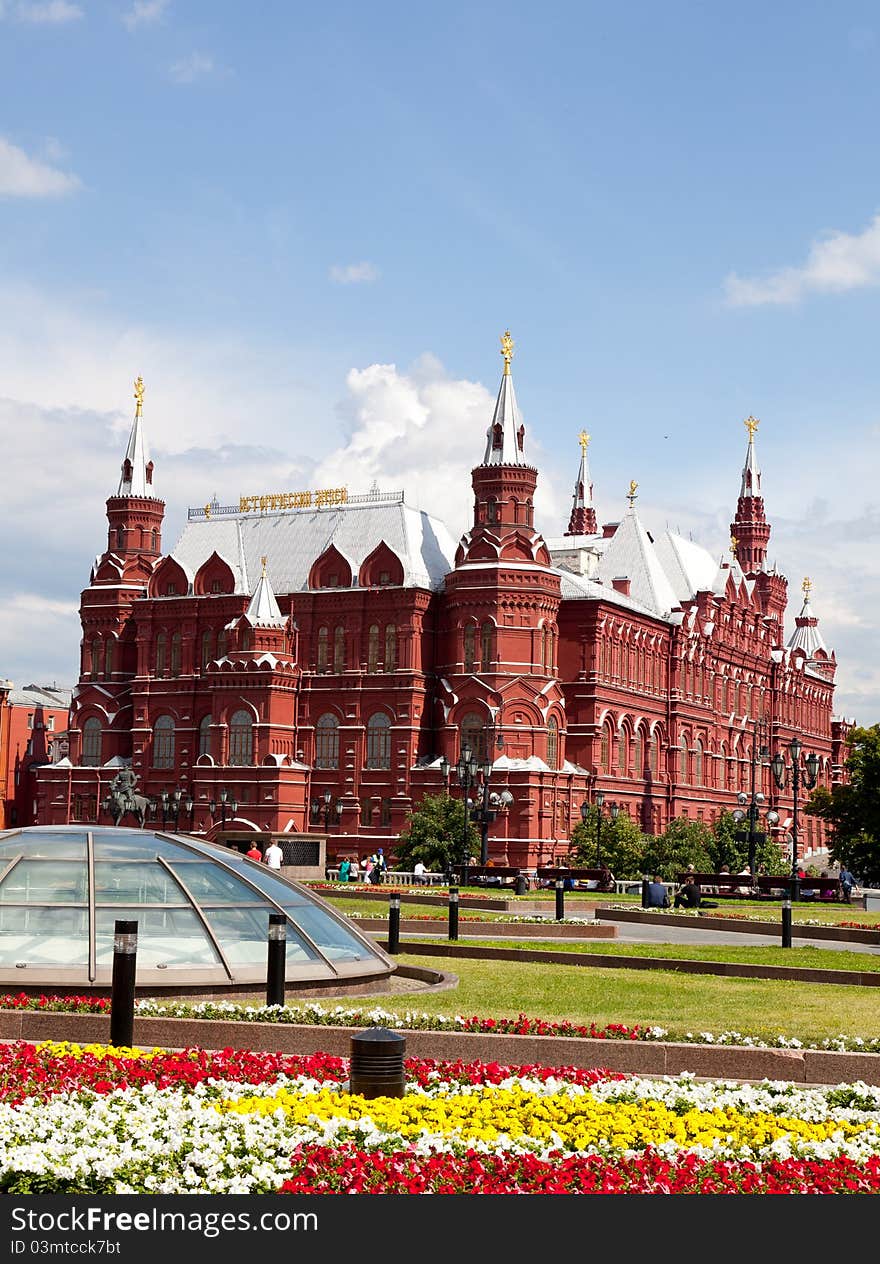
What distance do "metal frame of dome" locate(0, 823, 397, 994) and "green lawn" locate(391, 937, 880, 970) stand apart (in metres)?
7.91

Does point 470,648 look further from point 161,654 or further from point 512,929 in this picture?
point 512,929

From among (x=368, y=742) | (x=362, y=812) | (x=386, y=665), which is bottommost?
(x=362, y=812)

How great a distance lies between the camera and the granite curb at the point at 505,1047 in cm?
1441

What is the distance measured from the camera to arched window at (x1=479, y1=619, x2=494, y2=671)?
74.2 metres

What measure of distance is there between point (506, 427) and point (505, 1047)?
6308 cm

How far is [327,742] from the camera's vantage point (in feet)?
260

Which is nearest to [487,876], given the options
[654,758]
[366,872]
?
[366,872]

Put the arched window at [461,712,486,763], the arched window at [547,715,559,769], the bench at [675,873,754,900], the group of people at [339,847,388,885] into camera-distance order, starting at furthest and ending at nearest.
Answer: the arched window at [547,715,559,769] → the arched window at [461,712,486,763] → the group of people at [339,847,388,885] → the bench at [675,873,754,900]

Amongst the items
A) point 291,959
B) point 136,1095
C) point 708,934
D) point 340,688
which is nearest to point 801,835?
point 340,688

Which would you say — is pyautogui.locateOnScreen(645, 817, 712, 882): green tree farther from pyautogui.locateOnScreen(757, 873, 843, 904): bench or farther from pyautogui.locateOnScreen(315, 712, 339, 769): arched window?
pyautogui.locateOnScreen(315, 712, 339, 769): arched window

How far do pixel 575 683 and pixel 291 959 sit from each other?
60.2m

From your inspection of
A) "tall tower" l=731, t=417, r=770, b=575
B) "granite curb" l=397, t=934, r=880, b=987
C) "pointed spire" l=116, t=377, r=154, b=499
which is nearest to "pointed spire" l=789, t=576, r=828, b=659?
"tall tower" l=731, t=417, r=770, b=575

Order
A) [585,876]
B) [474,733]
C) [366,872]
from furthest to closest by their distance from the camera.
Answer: [474,733] → [366,872] → [585,876]

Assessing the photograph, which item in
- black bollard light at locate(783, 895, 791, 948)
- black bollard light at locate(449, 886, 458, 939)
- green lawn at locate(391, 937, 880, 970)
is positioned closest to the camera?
green lawn at locate(391, 937, 880, 970)
